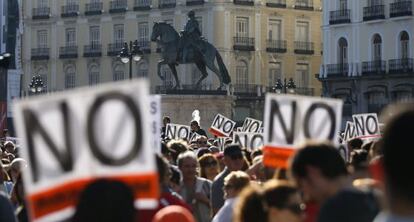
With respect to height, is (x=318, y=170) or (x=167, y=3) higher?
(x=167, y=3)

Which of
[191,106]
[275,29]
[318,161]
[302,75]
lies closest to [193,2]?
[275,29]

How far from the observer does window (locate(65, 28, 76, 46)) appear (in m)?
85.8

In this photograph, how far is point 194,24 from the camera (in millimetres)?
58812

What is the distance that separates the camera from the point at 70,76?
85.4m

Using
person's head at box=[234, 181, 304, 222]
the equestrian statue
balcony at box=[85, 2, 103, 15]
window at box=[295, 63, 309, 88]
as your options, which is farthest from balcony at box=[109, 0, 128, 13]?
person's head at box=[234, 181, 304, 222]

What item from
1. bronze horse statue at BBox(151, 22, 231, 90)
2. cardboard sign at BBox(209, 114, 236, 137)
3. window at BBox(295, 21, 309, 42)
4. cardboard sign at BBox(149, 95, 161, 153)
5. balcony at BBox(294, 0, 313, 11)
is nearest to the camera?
cardboard sign at BBox(149, 95, 161, 153)

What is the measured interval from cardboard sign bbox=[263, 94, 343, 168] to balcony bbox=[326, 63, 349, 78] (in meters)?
59.2

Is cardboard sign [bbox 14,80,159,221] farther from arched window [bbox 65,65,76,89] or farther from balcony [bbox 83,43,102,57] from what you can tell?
arched window [bbox 65,65,76,89]

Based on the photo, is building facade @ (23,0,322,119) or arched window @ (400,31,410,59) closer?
arched window @ (400,31,410,59)

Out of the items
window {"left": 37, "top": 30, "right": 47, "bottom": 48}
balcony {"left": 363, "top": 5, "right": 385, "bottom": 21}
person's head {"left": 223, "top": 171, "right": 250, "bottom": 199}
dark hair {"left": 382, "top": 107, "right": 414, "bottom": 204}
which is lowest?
person's head {"left": 223, "top": 171, "right": 250, "bottom": 199}

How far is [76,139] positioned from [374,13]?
204ft

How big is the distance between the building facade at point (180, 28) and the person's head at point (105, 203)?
68.9 meters

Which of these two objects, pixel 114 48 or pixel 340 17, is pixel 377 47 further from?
pixel 114 48

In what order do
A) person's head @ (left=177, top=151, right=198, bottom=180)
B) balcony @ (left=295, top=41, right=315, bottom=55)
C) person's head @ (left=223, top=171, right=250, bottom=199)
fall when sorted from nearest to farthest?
person's head @ (left=223, top=171, right=250, bottom=199) < person's head @ (left=177, top=151, right=198, bottom=180) < balcony @ (left=295, top=41, right=315, bottom=55)
